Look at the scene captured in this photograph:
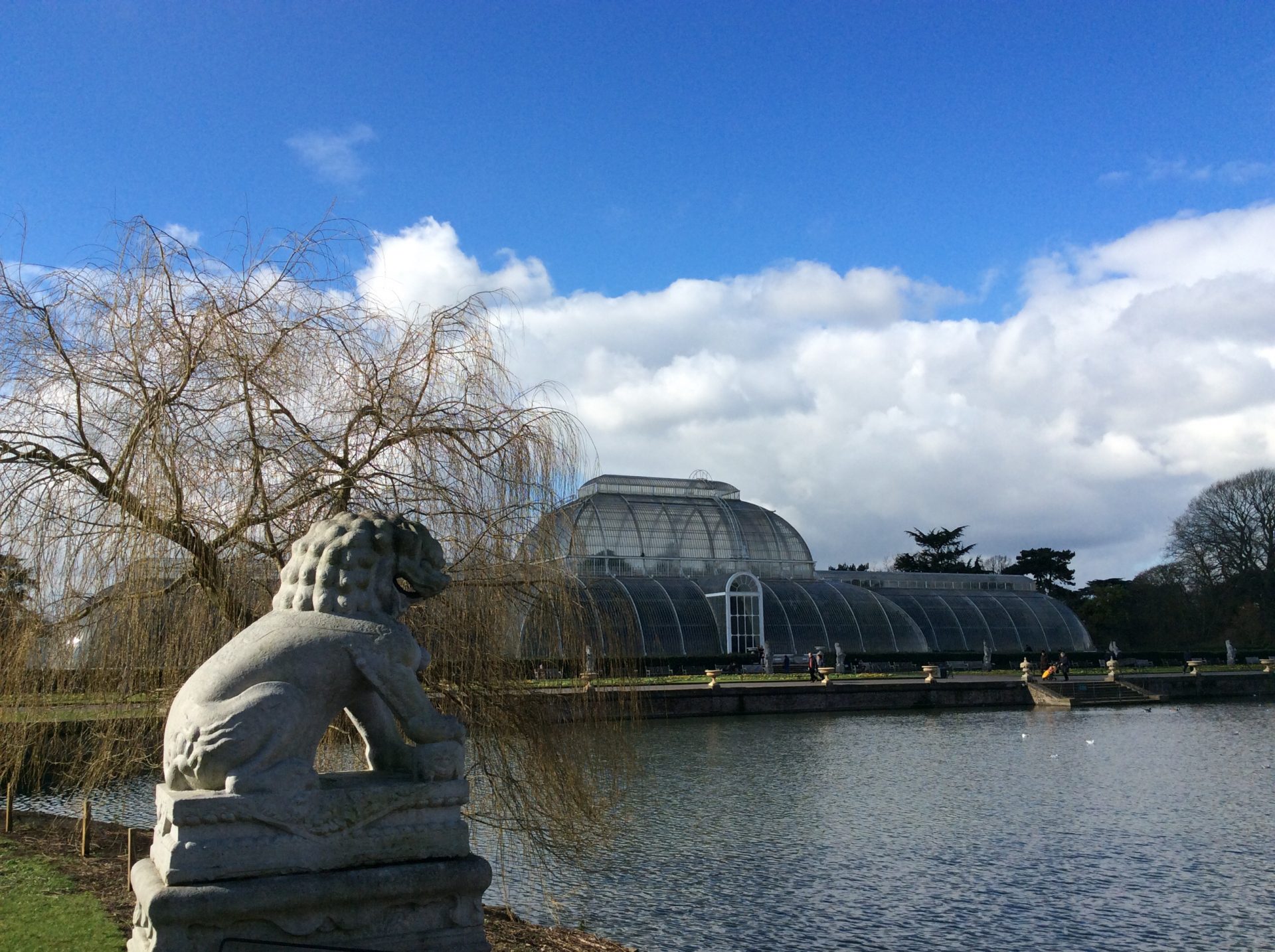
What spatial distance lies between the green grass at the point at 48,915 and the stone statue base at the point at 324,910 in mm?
2042

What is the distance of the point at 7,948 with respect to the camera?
596cm

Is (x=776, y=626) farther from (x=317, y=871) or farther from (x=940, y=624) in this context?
(x=317, y=871)

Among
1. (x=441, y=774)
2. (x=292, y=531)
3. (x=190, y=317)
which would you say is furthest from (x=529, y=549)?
(x=441, y=774)

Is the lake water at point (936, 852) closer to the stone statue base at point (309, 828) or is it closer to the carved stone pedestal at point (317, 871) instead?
the carved stone pedestal at point (317, 871)

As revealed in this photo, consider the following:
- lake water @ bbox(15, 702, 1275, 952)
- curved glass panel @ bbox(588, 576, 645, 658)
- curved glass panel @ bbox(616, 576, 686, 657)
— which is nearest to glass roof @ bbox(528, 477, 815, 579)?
curved glass panel @ bbox(616, 576, 686, 657)

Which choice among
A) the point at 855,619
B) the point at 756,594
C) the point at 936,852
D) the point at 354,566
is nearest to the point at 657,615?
the point at 756,594

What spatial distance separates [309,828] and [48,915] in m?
3.75

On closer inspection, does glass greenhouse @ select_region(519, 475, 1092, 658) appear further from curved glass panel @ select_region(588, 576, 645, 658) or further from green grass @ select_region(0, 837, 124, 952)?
green grass @ select_region(0, 837, 124, 952)

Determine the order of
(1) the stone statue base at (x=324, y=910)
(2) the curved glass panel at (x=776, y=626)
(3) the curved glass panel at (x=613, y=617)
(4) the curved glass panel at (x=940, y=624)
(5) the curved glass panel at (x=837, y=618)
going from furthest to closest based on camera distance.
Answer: (4) the curved glass panel at (x=940, y=624) → (5) the curved glass panel at (x=837, y=618) → (2) the curved glass panel at (x=776, y=626) → (3) the curved glass panel at (x=613, y=617) → (1) the stone statue base at (x=324, y=910)

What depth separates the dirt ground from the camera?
23.9 ft

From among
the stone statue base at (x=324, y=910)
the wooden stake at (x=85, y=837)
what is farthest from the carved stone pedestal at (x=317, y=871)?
the wooden stake at (x=85, y=837)

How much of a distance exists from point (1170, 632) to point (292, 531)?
210 ft

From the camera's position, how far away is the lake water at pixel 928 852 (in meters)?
9.10

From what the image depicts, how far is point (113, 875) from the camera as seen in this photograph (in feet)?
27.6
